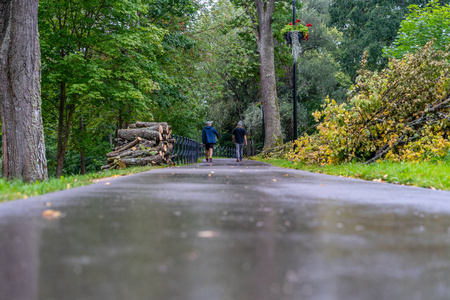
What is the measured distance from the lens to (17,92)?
854cm

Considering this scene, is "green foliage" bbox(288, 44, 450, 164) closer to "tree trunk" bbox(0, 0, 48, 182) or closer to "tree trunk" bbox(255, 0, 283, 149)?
"tree trunk" bbox(0, 0, 48, 182)

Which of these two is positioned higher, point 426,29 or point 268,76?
point 426,29

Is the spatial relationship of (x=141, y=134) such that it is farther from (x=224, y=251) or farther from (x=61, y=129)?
(x=224, y=251)

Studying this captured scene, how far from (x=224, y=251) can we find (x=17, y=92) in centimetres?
747

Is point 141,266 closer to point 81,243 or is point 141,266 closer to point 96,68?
point 81,243

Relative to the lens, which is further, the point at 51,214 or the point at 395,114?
the point at 395,114

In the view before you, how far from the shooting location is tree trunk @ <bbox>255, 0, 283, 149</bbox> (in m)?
25.2

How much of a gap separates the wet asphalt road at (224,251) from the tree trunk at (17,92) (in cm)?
437

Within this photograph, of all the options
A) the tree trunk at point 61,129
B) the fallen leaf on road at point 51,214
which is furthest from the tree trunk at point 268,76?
the fallen leaf on road at point 51,214

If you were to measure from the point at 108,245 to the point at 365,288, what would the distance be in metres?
1.58

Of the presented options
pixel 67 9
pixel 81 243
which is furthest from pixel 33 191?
pixel 67 9

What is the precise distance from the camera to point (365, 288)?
1.95m

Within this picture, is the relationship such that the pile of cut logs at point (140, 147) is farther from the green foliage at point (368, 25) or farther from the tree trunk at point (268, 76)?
the green foliage at point (368, 25)

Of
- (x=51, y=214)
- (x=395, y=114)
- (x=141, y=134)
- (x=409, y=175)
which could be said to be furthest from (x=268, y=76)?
(x=51, y=214)
